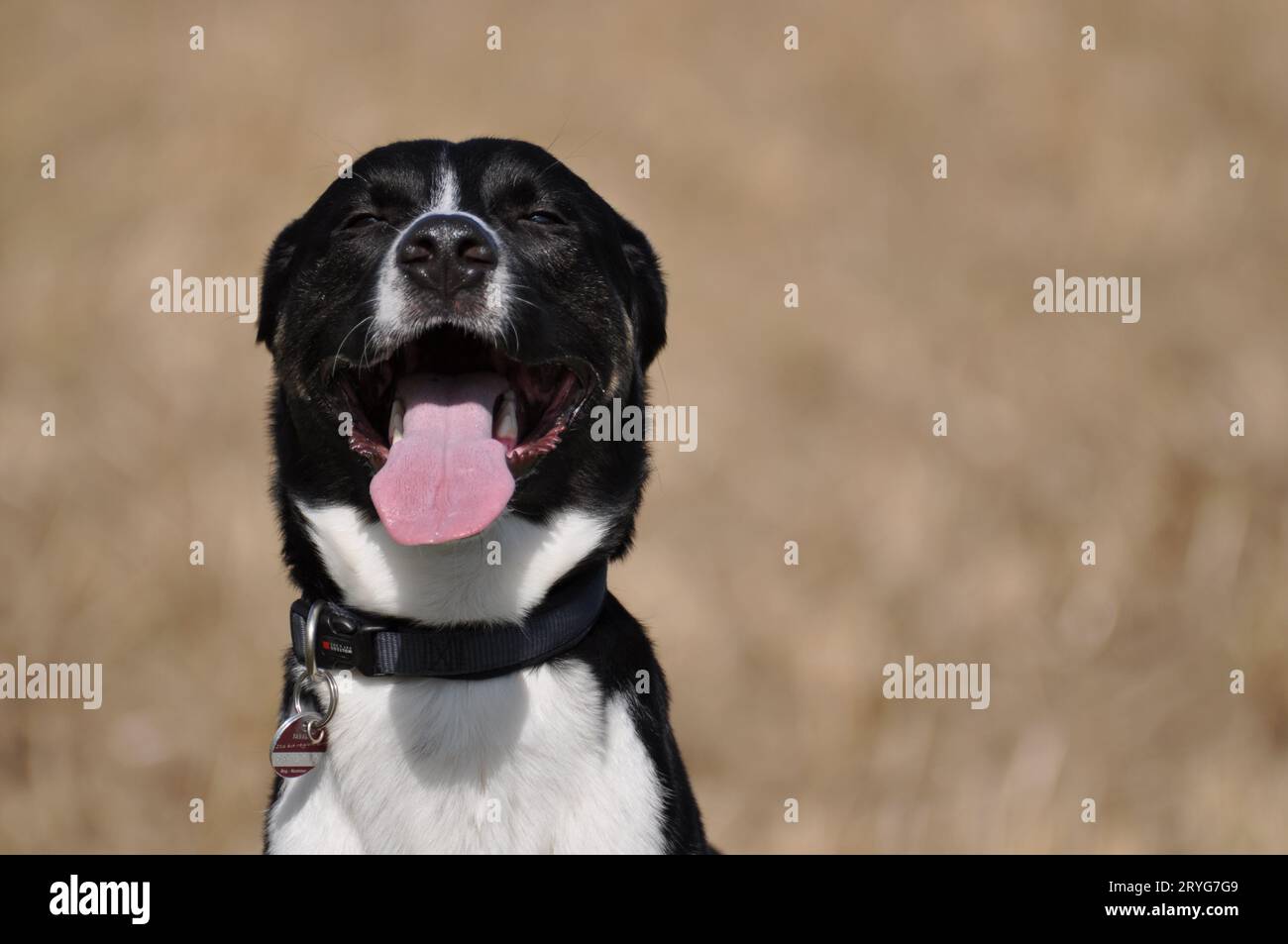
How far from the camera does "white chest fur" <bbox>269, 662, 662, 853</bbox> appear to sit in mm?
3379

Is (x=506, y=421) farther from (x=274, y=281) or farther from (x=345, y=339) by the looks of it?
(x=274, y=281)

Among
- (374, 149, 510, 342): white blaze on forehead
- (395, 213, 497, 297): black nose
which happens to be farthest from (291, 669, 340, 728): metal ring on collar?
(395, 213, 497, 297): black nose

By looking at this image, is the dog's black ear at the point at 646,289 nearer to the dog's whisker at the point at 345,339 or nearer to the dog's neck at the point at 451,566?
the dog's neck at the point at 451,566

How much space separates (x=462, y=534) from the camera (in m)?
3.30

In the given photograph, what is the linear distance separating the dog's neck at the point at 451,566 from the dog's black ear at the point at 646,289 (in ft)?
2.68

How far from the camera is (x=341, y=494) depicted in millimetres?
3572

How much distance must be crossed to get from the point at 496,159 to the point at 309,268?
→ 0.57 m

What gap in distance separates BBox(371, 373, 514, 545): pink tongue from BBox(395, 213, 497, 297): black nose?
0.96 feet

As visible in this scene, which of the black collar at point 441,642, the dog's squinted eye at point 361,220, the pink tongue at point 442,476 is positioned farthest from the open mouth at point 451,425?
the dog's squinted eye at point 361,220

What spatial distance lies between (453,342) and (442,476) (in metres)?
0.49

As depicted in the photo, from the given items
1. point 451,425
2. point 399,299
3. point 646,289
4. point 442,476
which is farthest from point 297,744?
point 646,289

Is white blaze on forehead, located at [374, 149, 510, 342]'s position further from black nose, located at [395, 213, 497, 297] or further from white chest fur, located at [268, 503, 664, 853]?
white chest fur, located at [268, 503, 664, 853]

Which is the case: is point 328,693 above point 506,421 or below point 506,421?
below

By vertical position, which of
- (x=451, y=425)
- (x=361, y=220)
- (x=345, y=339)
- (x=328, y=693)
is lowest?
(x=328, y=693)
